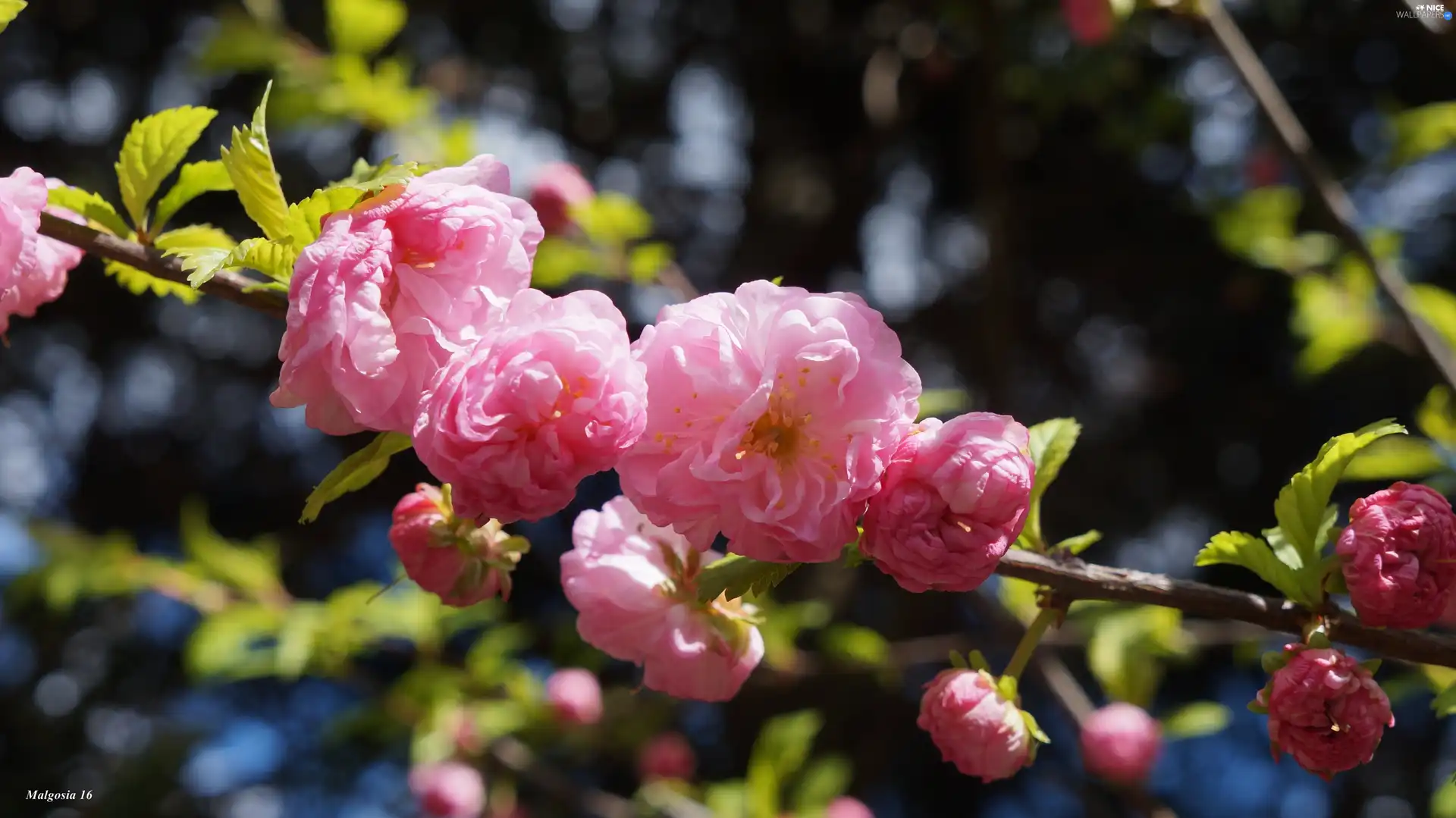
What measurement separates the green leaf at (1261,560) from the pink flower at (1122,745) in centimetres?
89

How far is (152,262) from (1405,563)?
37.4 inches

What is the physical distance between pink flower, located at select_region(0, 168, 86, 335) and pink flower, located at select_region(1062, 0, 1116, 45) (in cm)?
183

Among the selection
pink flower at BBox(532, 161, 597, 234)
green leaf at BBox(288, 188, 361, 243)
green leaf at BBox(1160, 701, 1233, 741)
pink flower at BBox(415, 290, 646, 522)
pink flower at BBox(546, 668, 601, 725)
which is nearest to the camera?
pink flower at BBox(415, 290, 646, 522)

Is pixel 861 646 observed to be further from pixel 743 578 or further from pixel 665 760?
pixel 743 578

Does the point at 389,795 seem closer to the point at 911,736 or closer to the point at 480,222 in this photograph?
the point at 911,736

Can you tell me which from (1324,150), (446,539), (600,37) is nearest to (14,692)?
(600,37)

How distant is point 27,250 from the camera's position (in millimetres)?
774

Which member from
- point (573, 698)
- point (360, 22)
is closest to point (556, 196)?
point (360, 22)

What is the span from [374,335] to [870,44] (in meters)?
3.25

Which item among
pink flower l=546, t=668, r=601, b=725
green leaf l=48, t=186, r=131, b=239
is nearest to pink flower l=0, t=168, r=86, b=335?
green leaf l=48, t=186, r=131, b=239

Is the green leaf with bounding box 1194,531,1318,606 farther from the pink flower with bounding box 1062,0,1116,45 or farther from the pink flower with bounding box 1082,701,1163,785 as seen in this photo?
the pink flower with bounding box 1062,0,1116,45

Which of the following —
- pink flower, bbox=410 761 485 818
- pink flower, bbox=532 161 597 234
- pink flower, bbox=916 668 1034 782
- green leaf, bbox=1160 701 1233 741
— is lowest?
pink flower, bbox=410 761 485 818

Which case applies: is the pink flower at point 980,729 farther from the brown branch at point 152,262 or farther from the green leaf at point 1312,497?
the brown branch at point 152,262

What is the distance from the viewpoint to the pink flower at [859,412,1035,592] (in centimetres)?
63
